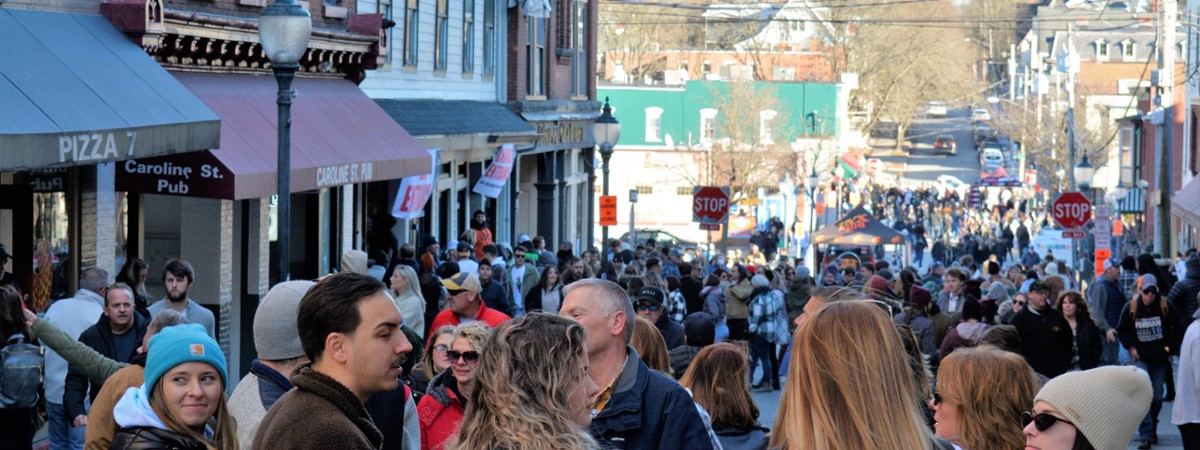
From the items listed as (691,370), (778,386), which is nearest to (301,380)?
(691,370)

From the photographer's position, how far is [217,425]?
5602mm

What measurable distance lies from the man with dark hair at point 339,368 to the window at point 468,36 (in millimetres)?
24074

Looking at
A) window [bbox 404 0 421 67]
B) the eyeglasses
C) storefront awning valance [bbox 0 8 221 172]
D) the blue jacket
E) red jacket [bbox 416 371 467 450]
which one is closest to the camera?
the eyeglasses

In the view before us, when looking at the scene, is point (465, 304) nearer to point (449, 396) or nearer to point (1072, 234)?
point (449, 396)

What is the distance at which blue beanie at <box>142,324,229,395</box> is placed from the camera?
5.53 m

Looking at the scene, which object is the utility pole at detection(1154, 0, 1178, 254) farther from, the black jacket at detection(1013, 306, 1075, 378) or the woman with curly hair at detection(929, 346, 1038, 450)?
the woman with curly hair at detection(929, 346, 1038, 450)

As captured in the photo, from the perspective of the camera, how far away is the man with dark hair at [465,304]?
10.1 meters

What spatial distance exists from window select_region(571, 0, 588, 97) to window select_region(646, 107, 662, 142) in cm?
3036

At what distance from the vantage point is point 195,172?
14.9 metres

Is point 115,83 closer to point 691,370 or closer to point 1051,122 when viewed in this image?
point 691,370

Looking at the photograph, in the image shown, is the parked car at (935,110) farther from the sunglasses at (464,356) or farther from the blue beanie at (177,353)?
the blue beanie at (177,353)

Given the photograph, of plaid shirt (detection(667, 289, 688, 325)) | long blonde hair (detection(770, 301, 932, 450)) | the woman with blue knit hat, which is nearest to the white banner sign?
plaid shirt (detection(667, 289, 688, 325))

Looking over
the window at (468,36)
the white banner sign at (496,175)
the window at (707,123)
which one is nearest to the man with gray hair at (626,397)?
the white banner sign at (496,175)

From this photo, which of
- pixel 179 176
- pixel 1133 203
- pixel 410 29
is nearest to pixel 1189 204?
pixel 410 29
